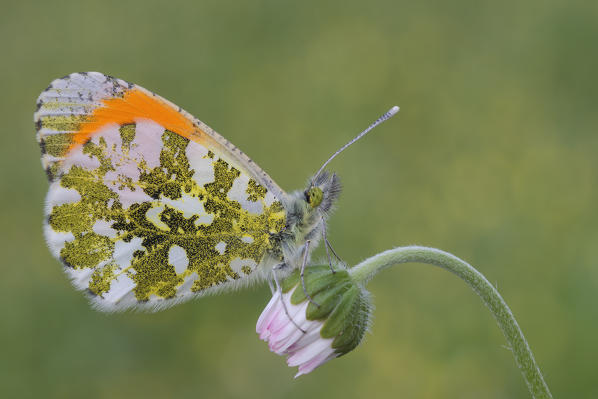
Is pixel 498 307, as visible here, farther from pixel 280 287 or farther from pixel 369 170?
pixel 369 170

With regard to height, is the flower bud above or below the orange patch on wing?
below

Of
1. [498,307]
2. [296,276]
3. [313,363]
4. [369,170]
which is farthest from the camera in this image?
[369,170]

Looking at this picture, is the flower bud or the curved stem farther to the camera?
A: the flower bud

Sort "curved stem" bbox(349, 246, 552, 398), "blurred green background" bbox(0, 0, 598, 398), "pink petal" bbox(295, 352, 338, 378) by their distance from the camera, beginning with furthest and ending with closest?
1. "blurred green background" bbox(0, 0, 598, 398)
2. "pink petal" bbox(295, 352, 338, 378)
3. "curved stem" bbox(349, 246, 552, 398)

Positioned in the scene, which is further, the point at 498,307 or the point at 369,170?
the point at 369,170

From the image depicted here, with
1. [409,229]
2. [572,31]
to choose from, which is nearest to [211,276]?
[409,229]

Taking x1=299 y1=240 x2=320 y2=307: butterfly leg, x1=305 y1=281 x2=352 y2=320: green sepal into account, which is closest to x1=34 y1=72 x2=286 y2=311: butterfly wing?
x1=299 y1=240 x2=320 y2=307: butterfly leg

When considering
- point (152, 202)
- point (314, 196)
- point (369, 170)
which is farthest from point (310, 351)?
point (369, 170)

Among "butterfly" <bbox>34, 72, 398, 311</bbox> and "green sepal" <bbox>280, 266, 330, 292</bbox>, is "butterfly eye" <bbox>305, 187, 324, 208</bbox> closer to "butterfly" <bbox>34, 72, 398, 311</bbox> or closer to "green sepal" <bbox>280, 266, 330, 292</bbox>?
"butterfly" <bbox>34, 72, 398, 311</bbox>
